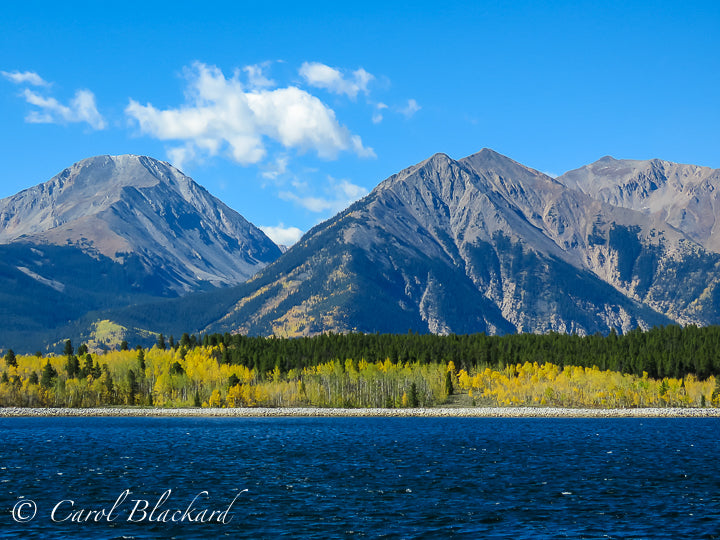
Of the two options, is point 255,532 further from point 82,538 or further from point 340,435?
point 340,435

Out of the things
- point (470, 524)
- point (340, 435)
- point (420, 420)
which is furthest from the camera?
point (420, 420)

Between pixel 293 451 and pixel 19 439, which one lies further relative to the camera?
pixel 19 439

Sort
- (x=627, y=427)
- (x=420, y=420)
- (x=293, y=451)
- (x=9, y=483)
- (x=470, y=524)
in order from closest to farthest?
(x=470, y=524) → (x=9, y=483) → (x=293, y=451) → (x=627, y=427) → (x=420, y=420)

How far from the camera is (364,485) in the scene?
7594 centimetres

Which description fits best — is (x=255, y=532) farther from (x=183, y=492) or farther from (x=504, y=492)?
(x=504, y=492)

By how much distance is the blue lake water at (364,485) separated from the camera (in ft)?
182

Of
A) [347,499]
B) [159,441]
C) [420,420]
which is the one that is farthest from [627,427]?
[347,499]

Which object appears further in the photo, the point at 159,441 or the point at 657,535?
the point at 159,441

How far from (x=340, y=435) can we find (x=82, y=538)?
89805 mm

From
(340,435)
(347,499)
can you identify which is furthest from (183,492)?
(340,435)

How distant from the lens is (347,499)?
67.8 metres

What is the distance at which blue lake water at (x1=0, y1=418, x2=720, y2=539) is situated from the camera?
Answer: 55625 millimetres

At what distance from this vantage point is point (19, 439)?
436 feet

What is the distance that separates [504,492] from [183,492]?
2804 cm
